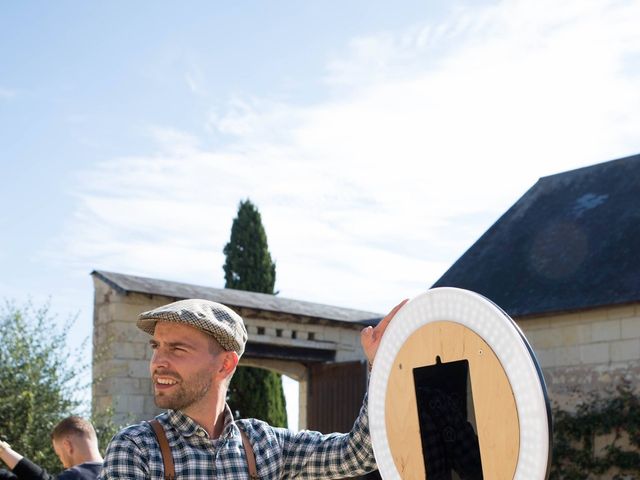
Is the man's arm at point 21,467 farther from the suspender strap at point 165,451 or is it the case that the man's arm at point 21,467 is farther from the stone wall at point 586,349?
the stone wall at point 586,349

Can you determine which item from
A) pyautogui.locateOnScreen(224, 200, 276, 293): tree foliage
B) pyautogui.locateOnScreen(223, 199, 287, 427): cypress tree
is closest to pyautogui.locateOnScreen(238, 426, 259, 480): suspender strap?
pyautogui.locateOnScreen(223, 199, 287, 427): cypress tree

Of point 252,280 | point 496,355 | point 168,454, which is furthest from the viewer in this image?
point 252,280

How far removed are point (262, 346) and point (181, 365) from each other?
10.7m

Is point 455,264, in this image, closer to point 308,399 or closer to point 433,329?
point 308,399

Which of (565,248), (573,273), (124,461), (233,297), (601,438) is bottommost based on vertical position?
(124,461)

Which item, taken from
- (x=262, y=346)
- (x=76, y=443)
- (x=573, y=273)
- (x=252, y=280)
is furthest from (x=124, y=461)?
(x=252, y=280)

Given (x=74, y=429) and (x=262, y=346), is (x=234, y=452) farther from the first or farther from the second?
(x=262, y=346)

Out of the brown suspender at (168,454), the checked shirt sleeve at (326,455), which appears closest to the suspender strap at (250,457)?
the brown suspender at (168,454)

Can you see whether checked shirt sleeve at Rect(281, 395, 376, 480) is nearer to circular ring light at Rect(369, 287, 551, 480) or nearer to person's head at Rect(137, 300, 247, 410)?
person's head at Rect(137, 300, 247, 410)

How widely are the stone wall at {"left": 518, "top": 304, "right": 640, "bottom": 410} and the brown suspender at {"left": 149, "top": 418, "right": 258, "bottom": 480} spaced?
33.0 ft

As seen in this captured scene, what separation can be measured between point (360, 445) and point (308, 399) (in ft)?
38.6

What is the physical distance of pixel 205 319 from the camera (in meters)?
2.59

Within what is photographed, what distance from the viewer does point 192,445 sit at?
253cm

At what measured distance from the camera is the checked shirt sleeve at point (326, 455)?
2.58 m
